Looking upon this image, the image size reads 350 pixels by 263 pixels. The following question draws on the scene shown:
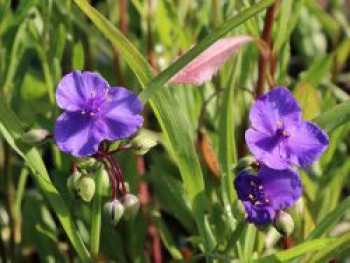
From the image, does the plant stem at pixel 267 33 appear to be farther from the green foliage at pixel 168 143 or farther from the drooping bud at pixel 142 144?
the drooping bud at pixel 142 144

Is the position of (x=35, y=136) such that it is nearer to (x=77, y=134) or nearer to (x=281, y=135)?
(x=77, y=134)

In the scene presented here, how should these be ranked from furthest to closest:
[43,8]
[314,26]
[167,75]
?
[314,26], [43,8], [167,75]

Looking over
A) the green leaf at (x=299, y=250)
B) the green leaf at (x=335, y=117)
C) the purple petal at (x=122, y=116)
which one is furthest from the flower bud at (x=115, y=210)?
the green leaf at (x=335, y=117)

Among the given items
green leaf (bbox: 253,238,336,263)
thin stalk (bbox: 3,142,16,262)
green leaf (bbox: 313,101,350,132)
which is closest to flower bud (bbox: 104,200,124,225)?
green leaf (bbox: 253,238,336,263)

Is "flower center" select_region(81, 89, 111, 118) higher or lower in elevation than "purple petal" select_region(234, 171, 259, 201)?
higher

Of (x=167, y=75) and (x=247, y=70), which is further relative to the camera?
(x=247, y=70)

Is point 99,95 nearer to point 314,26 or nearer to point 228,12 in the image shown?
point 228,12

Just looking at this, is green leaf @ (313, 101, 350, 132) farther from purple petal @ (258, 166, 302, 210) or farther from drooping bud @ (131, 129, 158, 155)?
drooping bud @ (131, 129, 158, 155)

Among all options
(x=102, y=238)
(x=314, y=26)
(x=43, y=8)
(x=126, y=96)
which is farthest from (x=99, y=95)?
(x=314, y=26)
